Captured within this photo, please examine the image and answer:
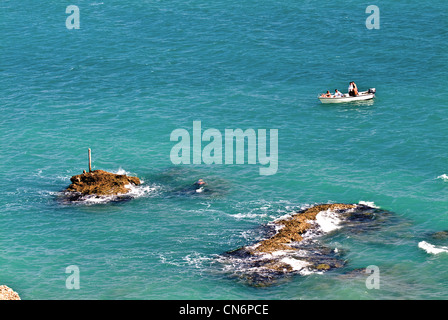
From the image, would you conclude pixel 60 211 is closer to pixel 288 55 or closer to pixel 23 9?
Answer: pixel 288 55

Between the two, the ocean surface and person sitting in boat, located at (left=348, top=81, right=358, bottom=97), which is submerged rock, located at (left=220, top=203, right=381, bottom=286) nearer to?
the ocean surface

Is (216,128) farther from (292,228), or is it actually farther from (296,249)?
(296,249)

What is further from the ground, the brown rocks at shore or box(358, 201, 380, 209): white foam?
box(358, 201, 380, 209): white foam

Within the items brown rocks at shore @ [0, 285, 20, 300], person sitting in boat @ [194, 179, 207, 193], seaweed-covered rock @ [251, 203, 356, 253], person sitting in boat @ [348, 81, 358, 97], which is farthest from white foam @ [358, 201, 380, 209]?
brown rocks at shore @ [0, 285, 20, 300]

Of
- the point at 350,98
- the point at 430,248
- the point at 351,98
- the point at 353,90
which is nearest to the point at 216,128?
the point at 350,98

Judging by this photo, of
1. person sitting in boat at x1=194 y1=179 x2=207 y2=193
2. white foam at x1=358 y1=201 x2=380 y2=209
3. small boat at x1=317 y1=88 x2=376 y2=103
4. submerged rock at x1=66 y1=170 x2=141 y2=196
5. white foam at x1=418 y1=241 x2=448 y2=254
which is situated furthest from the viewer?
small boat at x1=317 y1=88 x2=376 y2=103
